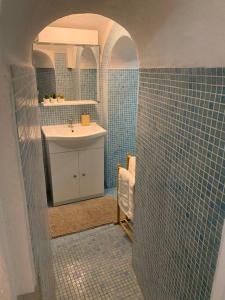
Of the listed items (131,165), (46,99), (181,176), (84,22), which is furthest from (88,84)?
(181,176)

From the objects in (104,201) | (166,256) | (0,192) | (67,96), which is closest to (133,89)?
(67,96)

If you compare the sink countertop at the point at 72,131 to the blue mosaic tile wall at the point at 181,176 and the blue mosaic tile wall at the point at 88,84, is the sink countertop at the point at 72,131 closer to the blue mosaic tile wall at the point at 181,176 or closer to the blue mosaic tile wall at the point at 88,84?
the blue mosaic tile wall at the point at 88,84

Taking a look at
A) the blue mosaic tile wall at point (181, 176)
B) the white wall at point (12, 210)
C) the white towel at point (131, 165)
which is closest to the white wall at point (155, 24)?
the blue mosaic tile wall at point (181, 176)

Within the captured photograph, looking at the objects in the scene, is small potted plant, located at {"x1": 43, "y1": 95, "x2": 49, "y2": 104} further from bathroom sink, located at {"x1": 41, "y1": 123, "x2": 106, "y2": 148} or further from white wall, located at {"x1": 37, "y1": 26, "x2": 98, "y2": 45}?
white wall, located at {"x1": 37, "y1": 26, "x2": 98, "y2": 45}

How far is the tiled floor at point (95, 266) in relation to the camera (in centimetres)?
173

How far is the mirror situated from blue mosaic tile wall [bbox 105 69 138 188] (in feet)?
0.88

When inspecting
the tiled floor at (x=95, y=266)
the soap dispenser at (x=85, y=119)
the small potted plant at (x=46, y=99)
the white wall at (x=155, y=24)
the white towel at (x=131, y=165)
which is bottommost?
the tiled floor at (x=95, y=266)

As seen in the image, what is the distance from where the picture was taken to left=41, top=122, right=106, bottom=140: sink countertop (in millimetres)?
2443

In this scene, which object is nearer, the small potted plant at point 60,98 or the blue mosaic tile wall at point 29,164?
the blue mosaic tile wall at point 29,164

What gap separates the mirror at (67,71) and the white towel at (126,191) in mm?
1265

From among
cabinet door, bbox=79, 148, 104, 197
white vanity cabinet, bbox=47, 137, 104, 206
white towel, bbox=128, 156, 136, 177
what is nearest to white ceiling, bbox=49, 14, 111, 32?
white vanity cabinet, bbox=47, 137, 104, 206

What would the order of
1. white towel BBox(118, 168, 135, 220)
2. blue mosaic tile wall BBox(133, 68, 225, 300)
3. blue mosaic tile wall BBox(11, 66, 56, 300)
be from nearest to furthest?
blue mosaic tile wall BBox(11, 66, 56, 300) → blue mosaic tile wall BBox(133, 68, 225, 300) → white towel BBox(118, 168, 135, 220)

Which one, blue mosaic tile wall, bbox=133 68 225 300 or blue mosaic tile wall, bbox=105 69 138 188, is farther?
blue mosaic tile wall, bbox=105 69 138 188

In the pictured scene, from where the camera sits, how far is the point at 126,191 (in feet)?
A: 6.67
